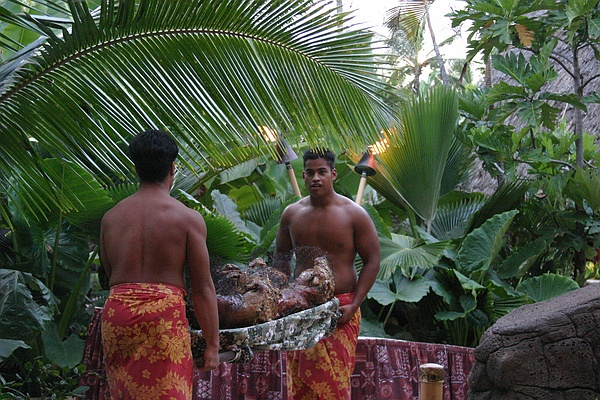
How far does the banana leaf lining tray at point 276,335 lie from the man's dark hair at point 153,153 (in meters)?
0.62

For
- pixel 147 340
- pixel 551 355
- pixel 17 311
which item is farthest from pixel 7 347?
pixel 551 355

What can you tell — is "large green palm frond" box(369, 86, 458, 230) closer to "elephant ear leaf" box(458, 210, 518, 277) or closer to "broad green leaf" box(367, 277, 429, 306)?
"elephant ear leaf" box(458, 210, 518, 277)

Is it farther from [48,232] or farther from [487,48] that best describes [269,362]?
[487,48]

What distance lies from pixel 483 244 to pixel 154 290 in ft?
16.2

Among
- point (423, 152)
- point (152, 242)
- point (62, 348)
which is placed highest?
point (423, 152)

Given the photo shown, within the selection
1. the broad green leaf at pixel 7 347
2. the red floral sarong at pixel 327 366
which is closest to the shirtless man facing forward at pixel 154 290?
the red floral sarong at pixel 327 366

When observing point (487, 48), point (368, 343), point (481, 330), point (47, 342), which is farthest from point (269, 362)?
point (487, 48)

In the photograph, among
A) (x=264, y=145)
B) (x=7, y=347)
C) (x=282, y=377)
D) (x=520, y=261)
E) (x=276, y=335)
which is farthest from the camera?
(x=520, y=261)

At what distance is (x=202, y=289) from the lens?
9.18 feet

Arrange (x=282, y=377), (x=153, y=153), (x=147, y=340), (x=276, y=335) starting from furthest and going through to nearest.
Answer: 1. (x=282, y=377)
2. (x=276, y=335)
3. (x=153, y=153)
4. (x=147, y=340)

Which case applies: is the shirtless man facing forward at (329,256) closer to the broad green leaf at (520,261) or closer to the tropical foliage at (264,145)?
the tropical foliage at (264,145)

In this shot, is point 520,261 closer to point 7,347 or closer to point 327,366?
point 327,366

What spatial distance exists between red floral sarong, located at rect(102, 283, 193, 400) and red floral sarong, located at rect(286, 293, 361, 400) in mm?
1104

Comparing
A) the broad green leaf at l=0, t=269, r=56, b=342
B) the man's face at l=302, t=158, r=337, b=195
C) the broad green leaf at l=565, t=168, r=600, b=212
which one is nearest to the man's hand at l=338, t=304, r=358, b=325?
the man's face at l=302, t=158, r=337, b=195
